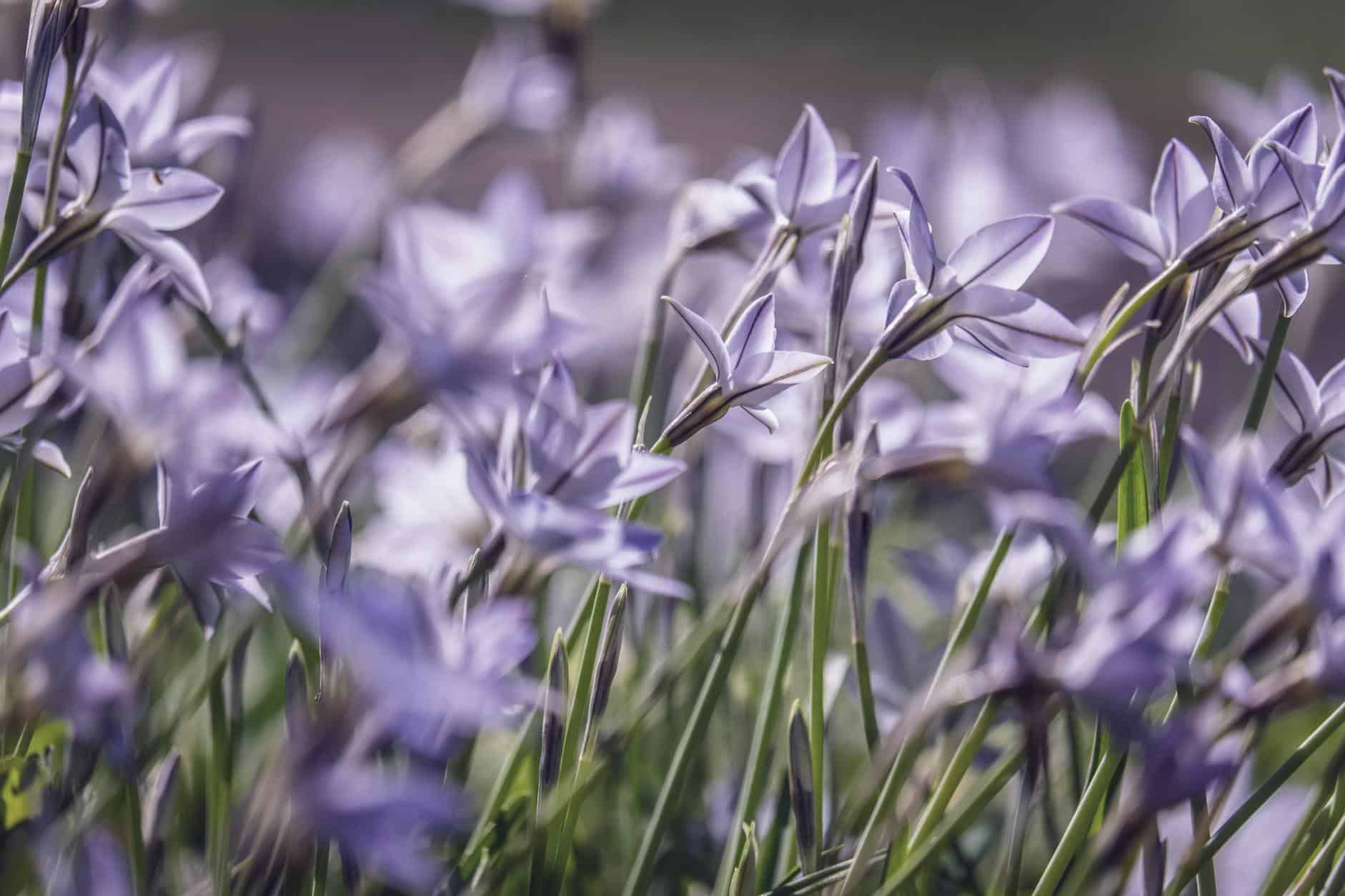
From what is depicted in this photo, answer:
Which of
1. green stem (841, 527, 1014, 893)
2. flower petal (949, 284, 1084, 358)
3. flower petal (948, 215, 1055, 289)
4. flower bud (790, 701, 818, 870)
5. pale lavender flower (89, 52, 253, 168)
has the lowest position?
flower bud (790, 701, 818, 870)

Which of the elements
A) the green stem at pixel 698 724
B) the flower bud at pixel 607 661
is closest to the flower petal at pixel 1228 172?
the green stem at pixel 698 724

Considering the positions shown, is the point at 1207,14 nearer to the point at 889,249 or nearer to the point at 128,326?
the point at 889,249

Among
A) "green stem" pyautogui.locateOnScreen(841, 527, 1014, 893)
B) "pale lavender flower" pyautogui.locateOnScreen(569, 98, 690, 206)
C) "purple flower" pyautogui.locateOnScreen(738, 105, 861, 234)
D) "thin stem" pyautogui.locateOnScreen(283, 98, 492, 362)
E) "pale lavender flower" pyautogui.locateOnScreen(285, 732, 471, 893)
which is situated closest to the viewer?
"pale lavender flower" pyautogui.locateOnScreen(285, 732, 471, 893)

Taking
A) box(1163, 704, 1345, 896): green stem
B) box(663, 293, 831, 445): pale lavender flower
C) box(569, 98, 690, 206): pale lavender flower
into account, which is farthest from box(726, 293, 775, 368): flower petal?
box(569, 98, 690, 206): pale lavender flower

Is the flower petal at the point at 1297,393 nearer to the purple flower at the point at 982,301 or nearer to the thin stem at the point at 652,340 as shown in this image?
the purple flower at the point at 982,301

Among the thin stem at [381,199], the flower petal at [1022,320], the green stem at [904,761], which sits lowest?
the thin stem at [381,199]

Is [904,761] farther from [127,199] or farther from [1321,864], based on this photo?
[127,199]

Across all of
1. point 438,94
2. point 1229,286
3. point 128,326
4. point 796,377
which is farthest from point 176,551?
point 438,94

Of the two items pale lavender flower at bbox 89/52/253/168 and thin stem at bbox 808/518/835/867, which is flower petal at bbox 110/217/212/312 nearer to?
pale lavender flower at bbox 89/52/253/168
